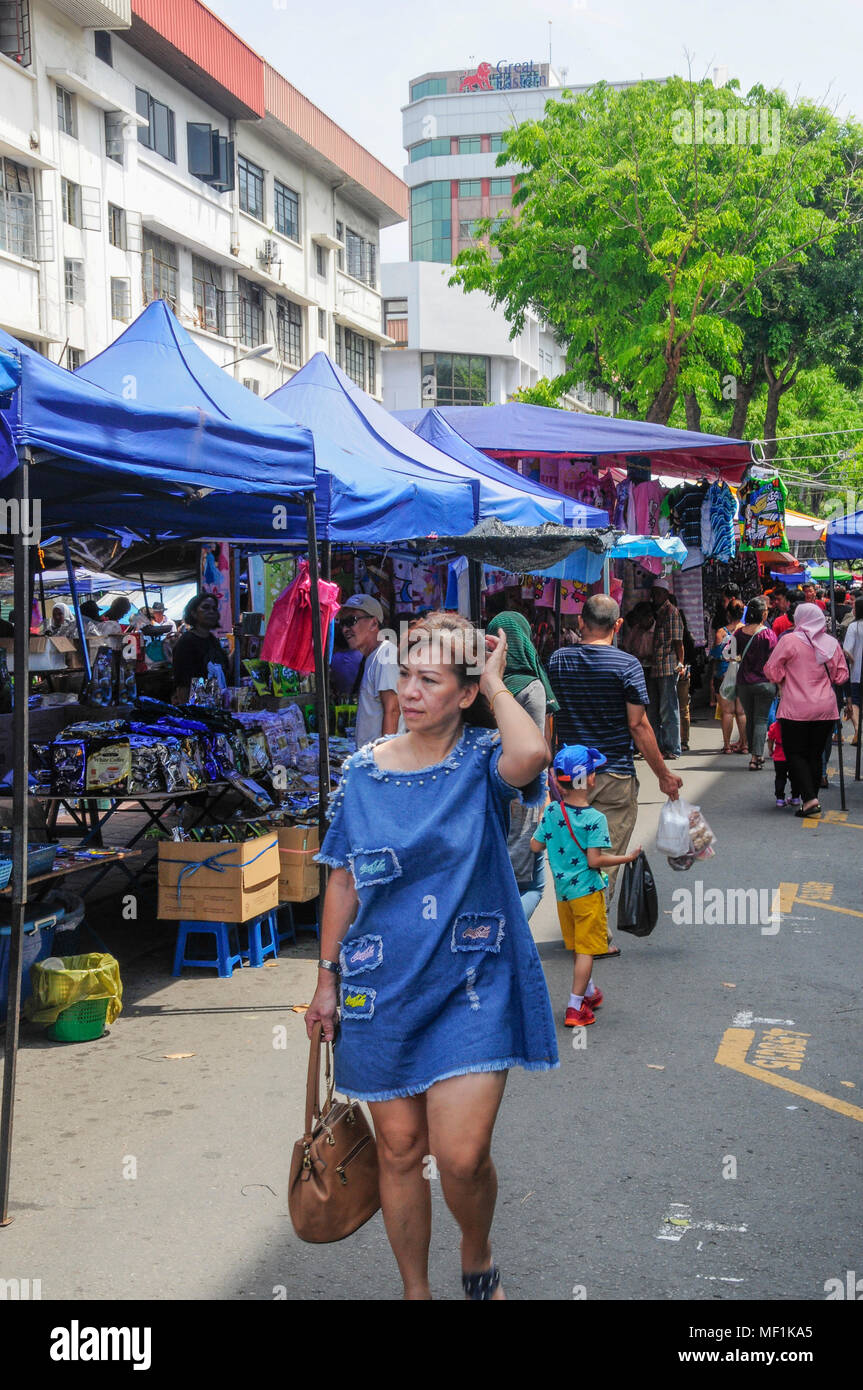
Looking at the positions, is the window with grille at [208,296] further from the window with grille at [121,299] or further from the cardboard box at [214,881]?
the cardboard box at [214,881]

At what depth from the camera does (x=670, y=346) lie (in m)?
22.3

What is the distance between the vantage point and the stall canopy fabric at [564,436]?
1376 cm

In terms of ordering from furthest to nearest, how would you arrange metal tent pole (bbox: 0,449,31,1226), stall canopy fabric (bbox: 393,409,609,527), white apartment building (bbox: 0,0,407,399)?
white apartment building (bbox: 0,0,407,399) → stall canopy fabric (bbox: 393,409,609,527) → metal tent pole (bbox: 0,449,31,1226)

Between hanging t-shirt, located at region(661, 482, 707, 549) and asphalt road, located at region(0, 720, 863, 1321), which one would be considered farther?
hanging t-shirt, located at region(661, 482, 707, 549)

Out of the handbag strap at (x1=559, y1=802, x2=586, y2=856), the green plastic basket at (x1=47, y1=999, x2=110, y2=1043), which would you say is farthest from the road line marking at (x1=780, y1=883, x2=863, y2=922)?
the green plastic basket at (x1=47, y1=999, x2=110, y2=1043)

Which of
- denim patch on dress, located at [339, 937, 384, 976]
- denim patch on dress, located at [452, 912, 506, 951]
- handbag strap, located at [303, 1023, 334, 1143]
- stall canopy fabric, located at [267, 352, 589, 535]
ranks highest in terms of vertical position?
stall canopy fabric, located at [267, 352, 589, 535]

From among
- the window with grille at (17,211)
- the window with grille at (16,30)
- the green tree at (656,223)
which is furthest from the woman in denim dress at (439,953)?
the window with grille at (16,30)

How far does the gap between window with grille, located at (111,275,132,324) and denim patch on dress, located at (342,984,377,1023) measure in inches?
987

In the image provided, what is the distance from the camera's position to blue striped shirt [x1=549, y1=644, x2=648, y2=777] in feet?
Answer: 22.2

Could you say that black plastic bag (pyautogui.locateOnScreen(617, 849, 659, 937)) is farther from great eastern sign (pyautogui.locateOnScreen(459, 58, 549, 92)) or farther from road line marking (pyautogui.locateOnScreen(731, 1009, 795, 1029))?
great eastern sign (pyautogui.locateOnScreen(459, 58, 549, 92))

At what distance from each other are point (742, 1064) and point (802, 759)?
6.72 metres

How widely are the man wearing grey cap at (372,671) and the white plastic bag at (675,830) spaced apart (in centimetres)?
192
